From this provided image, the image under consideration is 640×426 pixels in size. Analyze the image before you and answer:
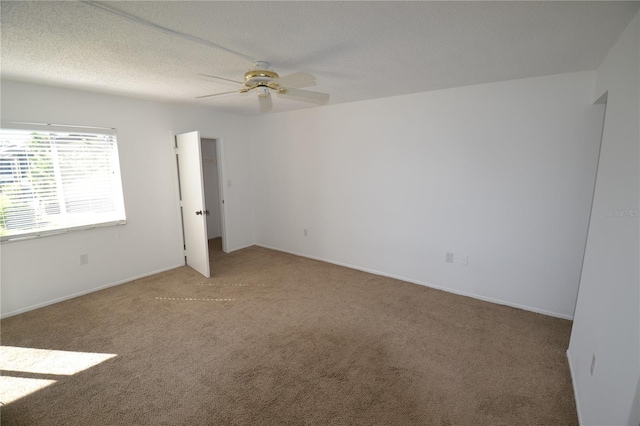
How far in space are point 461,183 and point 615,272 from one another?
1930mm

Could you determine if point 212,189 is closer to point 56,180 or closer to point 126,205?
point 126,205

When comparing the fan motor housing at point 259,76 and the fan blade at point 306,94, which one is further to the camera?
the fan blade at point 306,94

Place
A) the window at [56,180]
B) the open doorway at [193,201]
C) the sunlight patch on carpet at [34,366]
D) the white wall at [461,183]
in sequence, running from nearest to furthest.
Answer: the sunlight patch on carpet at [34,366] < the white wall at [461,183] < the window at [56,180] < the open doorway at [193,201]

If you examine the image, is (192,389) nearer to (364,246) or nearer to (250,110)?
(364,246)

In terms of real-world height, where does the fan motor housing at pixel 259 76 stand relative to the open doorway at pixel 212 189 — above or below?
above

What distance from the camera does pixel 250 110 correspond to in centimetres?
466

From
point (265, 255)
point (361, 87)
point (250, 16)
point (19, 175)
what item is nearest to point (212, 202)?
point (265, 255)

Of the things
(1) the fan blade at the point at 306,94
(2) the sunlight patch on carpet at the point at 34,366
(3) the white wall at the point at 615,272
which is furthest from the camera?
(1) the fan blade at the point at 306,94

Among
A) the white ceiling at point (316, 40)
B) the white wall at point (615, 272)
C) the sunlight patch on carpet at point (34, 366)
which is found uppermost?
the white ceiling at point (316, 40)

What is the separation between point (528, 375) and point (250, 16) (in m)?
3.16

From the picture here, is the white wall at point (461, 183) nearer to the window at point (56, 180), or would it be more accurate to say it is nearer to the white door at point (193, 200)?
the white door at point (193, 200)

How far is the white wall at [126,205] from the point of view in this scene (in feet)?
10.3

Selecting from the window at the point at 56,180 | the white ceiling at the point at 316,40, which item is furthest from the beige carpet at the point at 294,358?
the white ceiling at the point at 316,40

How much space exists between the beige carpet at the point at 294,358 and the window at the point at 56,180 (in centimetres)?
95
